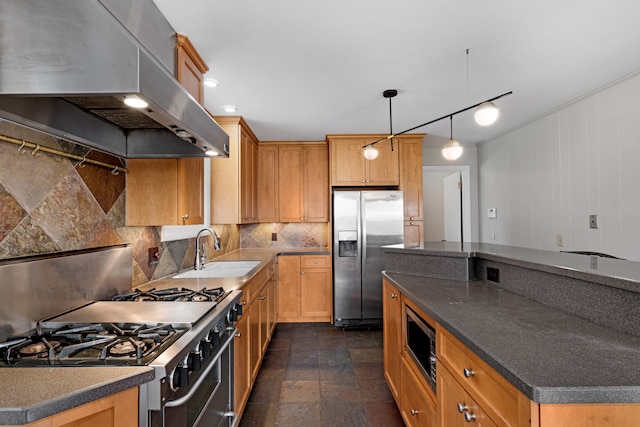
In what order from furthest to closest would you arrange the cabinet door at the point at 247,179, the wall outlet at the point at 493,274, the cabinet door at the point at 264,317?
1. the cabinet door at the point at 247,179
2. the cabinet door at the point at 264,317
3. the wall outlet at the point at 493,274

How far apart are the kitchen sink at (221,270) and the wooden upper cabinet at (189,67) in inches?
51.2

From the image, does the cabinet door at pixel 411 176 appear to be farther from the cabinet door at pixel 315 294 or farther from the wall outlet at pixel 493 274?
the wall outlet at pixel 493 274

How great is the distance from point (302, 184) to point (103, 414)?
3625mm

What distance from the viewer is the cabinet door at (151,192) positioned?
1.85 m

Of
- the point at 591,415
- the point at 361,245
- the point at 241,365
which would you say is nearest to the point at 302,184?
the point at 361,245

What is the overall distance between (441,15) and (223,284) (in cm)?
200

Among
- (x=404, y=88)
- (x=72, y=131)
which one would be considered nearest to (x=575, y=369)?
(x=72, y=131)

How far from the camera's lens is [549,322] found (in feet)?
3.88

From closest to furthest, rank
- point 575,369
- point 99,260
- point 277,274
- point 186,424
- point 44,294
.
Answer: point 575,369, point 186,424, point 44,294, point 99,260, point 277,274

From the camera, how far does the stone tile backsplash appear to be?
120cm

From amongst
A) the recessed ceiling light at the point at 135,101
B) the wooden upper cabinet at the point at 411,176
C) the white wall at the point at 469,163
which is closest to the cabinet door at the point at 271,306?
the wooden upper cabinet at the point at 411,176

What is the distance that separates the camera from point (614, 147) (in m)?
2.68

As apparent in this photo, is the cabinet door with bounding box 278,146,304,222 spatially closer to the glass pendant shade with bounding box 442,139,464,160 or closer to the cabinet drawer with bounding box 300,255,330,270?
the cabinet drawer with bounding box 300,255,330,270

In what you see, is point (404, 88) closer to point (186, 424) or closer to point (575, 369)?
point (575, 369)
